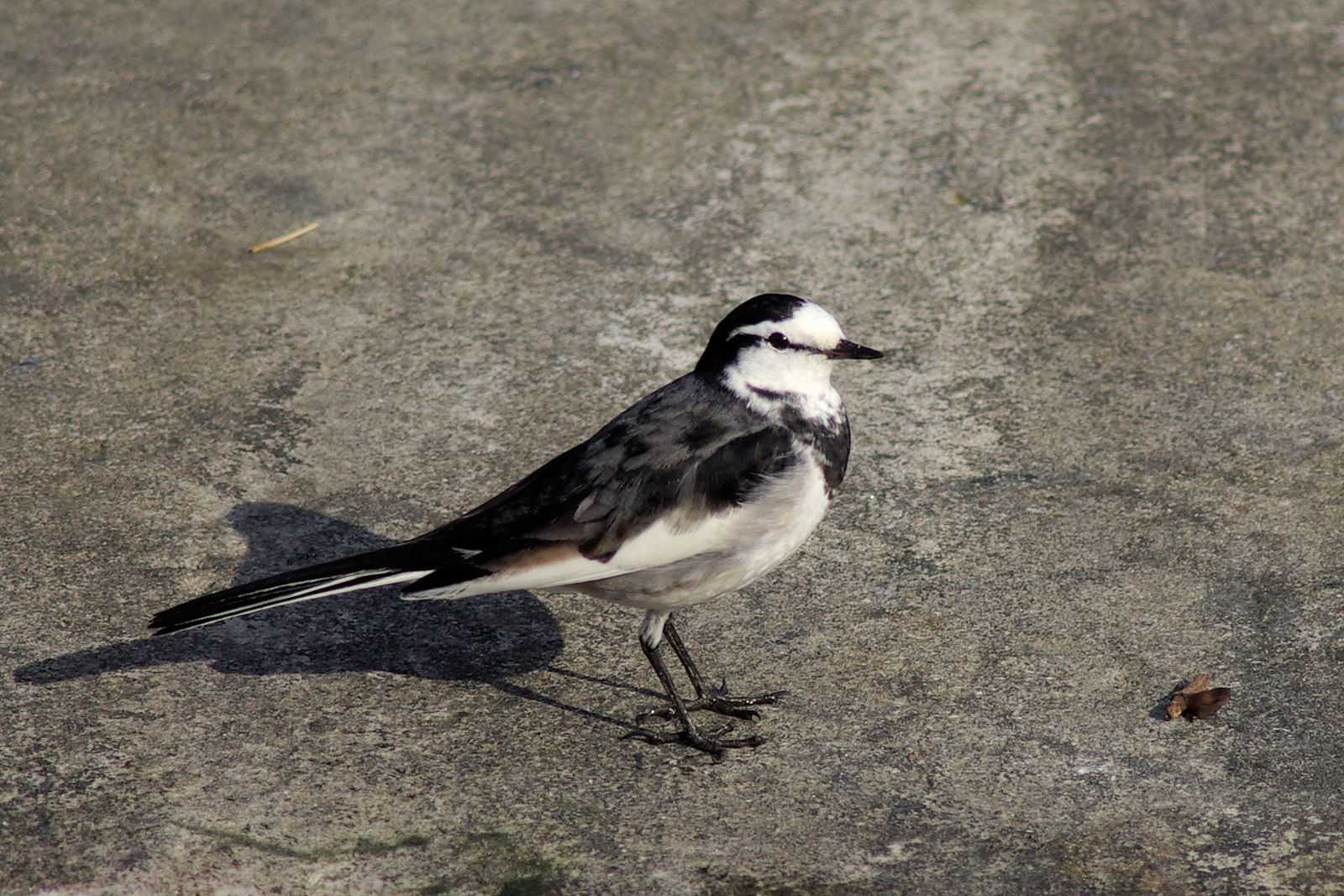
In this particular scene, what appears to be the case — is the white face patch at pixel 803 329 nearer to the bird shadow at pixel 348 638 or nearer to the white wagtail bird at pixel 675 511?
the white wagtail bird at pixel 675 511

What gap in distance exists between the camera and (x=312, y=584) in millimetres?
4520

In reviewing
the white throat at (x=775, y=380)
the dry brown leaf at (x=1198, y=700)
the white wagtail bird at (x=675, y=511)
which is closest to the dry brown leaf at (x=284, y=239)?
the white wagtail bird at (x=675, y=511)

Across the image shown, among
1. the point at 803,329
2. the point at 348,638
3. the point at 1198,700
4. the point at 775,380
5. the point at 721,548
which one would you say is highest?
the point at 803,329

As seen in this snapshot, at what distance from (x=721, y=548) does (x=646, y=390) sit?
1.73m

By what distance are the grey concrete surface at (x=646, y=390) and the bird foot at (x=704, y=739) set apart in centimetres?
5

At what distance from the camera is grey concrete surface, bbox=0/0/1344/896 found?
4.30 metres

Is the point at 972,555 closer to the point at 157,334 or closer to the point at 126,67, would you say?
the point at 157,334

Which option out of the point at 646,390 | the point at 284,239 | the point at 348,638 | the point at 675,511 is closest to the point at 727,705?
the point at 675,511

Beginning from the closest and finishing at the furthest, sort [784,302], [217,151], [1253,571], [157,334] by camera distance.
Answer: [784,302] < [1253,571] < [157,334] < [217,151]

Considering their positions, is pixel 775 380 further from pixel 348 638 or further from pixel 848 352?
pixel 348 638

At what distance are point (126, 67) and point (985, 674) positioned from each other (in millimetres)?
5623

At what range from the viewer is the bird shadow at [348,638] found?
4871mm

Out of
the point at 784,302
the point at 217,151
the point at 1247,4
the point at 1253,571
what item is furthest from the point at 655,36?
the point at 1253,571

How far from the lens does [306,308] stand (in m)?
6.67
